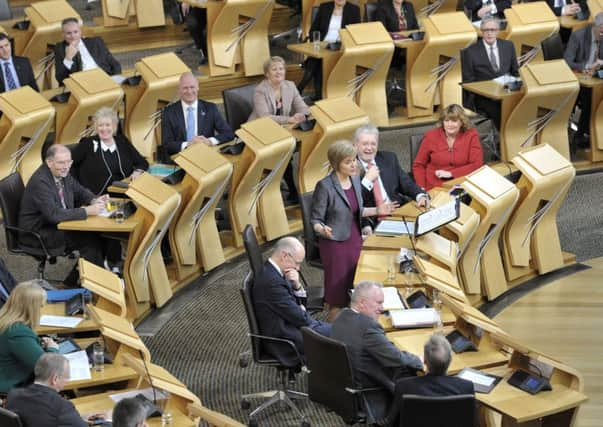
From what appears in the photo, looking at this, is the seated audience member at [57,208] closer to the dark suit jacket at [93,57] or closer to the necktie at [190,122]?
the necktie at [190,122]

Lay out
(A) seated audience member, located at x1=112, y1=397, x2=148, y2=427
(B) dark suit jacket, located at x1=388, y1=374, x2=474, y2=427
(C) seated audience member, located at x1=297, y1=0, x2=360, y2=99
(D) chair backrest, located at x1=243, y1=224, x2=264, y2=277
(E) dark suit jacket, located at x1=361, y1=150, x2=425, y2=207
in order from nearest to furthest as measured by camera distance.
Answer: (A) seated audience member, located at x1=112, y1=397, x2=148, y2=427 < (B) dark suit jacket, located at x1=388, y1=374, x2=474, y2=427 < (D) chair backrest, located at x1=243, y1=224, x2=264, y2=277 < (E) dark suit jacket, located at x1=361, y1=150, x2=425, y2=207 < (C) seated audience member, located at x1=297, y1=0, x2=360, y2=99

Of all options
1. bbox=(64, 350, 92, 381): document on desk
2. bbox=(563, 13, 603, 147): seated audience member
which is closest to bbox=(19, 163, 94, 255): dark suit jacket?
bbox=(64, 350, 92, 381): document on desk

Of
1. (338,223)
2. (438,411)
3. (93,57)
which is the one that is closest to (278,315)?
(338,223)

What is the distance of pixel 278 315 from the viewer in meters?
6.71

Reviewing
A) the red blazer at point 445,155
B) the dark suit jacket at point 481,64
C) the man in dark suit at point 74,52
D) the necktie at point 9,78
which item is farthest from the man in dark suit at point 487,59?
the necktie at point 9,78

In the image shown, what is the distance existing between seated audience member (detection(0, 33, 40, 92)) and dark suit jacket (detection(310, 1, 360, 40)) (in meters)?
2.84

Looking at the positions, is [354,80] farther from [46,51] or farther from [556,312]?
[556,312]

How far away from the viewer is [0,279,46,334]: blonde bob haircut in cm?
602

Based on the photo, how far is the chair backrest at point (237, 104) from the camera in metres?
9.73

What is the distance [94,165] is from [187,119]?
1.07m

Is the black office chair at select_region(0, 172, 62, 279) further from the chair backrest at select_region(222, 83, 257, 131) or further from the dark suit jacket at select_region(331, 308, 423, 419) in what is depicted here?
the dark suit jacket at select_region(331, 308, 423, 419)

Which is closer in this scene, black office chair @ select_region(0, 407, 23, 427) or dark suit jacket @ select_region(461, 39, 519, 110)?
black office chair @ select_region(0, 407, 23, 427)

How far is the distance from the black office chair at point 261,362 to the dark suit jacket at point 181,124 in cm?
280

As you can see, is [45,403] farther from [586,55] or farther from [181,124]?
[586,55]
